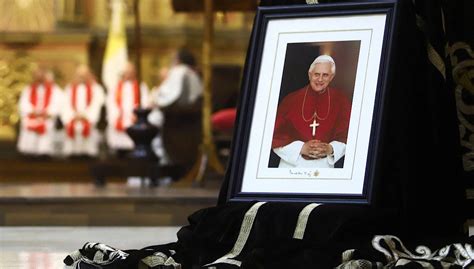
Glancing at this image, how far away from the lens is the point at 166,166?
7527mm

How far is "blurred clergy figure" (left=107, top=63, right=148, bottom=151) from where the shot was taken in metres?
13.5

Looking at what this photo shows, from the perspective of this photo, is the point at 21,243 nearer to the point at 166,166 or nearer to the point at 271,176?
the point at 271,176

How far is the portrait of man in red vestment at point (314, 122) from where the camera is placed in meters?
3.45

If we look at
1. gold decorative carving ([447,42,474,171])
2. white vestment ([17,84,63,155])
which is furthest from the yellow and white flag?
gold decorative carving ([447,42,474,171])

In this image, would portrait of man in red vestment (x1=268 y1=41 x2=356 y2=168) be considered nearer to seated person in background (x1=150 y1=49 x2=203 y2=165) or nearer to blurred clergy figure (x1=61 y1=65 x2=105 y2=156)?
seated person in background (x1=150 y1=49 x2=203 y2=165)

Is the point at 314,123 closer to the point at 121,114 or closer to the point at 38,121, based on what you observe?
the point at 121,114

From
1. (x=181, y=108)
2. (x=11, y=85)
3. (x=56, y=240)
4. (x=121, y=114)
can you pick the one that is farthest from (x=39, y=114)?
(x=56, y=240)

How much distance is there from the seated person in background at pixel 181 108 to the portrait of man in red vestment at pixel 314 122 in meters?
7.59

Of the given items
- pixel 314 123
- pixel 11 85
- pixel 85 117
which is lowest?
pixel 85 117

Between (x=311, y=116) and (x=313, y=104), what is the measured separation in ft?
0.12

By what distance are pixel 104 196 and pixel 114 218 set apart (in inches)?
10.9

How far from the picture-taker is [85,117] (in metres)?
13.8

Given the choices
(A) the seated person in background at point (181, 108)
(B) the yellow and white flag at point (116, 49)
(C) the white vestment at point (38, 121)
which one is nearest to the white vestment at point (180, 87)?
(A) the seated person in background at point (181, 108)

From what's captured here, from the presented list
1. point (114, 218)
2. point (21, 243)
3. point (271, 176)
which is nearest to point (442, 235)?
point (271, 176)
